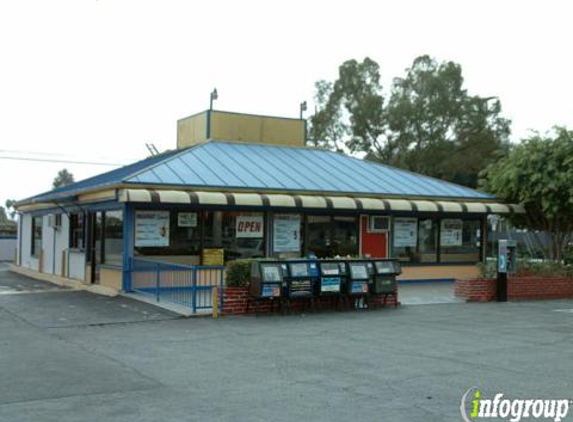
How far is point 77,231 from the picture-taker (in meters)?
22.8

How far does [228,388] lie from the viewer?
8.30 m

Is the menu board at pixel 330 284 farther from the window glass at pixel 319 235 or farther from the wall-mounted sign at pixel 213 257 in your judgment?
the window glass at pixel 319 235

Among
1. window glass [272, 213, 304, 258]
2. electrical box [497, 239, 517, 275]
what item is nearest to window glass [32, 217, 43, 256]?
window glass [272, 213, 304, 258]

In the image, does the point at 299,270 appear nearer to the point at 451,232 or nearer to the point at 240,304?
the point at 240,304

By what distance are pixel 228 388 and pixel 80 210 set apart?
49.6 feet

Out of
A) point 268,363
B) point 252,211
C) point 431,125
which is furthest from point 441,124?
point 268,363

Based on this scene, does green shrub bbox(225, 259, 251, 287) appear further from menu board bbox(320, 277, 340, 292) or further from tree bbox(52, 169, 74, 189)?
tree bbox(52, 169, 74, 189)

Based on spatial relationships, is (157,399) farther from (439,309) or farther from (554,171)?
(554,171)

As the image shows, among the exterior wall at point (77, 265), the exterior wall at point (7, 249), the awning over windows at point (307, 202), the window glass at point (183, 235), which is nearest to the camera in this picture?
the awning over windows at point (307, 202)

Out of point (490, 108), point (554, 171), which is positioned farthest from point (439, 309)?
point (490, 108)

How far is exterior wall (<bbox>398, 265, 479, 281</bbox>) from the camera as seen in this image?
909 inches

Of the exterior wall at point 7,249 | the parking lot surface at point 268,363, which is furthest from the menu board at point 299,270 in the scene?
the exterior wall at point 7,249

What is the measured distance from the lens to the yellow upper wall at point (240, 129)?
2530cm

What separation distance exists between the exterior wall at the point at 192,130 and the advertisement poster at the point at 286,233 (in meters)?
5.55
